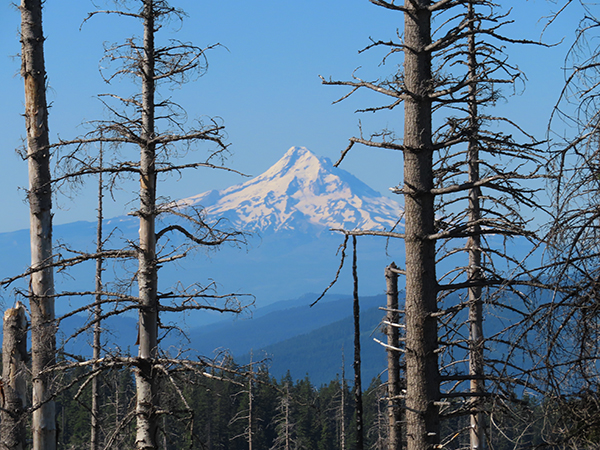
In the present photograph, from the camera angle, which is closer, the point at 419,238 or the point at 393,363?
the point at 419,238

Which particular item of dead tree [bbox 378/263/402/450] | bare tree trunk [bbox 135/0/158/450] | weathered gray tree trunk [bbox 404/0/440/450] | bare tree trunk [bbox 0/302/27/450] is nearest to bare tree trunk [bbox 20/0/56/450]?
bare tree trunk [bbox 0/302/27/450]

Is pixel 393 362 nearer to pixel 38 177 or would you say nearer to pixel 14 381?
pixel 14 381

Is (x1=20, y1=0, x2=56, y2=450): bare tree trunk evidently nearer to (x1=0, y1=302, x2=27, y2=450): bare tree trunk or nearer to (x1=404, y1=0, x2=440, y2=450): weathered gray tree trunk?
(x1=0, y1=302, x2=27, y2=450): bare tree trunk

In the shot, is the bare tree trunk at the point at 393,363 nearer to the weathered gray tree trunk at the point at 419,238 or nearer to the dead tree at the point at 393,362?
the dead tree at the point at 393,362

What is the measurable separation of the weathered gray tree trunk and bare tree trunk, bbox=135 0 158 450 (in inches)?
179

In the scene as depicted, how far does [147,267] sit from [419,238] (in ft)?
15.9

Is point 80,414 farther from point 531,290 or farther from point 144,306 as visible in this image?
point 531,290

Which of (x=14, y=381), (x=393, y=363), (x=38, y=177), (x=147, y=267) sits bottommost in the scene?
(x=393, y=363)

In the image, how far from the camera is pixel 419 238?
7406 millimetres

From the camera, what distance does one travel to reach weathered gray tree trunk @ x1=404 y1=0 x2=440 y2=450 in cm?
726

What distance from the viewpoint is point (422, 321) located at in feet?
A: 24.1

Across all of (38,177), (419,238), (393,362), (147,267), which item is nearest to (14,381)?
(147,267)

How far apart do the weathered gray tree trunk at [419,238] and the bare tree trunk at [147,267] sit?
14.9 ft

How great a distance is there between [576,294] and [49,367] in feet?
25.2
